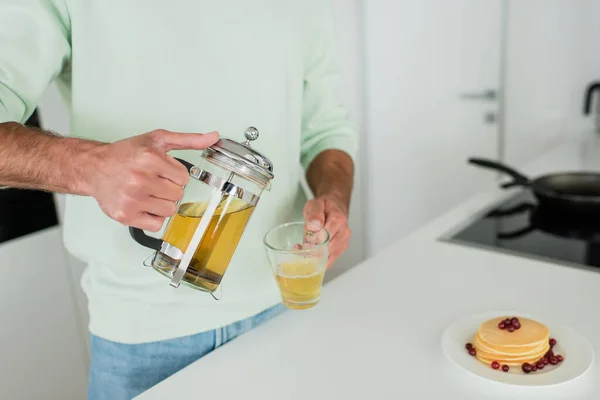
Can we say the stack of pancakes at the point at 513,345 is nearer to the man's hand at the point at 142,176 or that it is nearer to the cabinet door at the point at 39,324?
the man's hand at the point at 142,176

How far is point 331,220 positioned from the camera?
3.09 ft

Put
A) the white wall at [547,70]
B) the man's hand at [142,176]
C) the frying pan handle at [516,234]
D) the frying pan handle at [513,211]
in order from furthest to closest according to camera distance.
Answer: the white wall at [547,70]
the frying pan handle at [513,211]
the frying pan handle at [516,234]
the man's hand at [142,176]

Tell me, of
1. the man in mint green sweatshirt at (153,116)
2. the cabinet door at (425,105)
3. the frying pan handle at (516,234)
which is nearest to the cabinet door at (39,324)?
the man in mint green sweatshirt at (153,116)

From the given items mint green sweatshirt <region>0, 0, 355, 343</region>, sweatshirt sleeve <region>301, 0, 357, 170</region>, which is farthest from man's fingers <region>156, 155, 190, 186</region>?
sweatshirt sleeve <region>301, 0, 357, 170</region>

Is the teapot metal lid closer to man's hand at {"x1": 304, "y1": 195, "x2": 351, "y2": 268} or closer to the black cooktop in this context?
man's hand at {"x1": 304, "y1": 195, "x2": 351, "y2": 268}

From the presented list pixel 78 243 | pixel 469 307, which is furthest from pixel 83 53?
pixel 469 307

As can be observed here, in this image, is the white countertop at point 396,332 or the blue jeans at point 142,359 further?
the blue jeans at point 142,359

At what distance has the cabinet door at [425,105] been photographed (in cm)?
242

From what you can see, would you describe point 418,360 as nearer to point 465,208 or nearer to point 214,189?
point 214,189

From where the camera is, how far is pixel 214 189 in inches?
27.8

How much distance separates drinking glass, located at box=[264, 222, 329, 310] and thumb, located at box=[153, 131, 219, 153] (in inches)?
8.1

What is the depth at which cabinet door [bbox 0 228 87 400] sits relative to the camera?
5.33 ft

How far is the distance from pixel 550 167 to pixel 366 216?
1168 millimetres

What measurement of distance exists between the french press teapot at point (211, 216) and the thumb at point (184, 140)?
1cm
